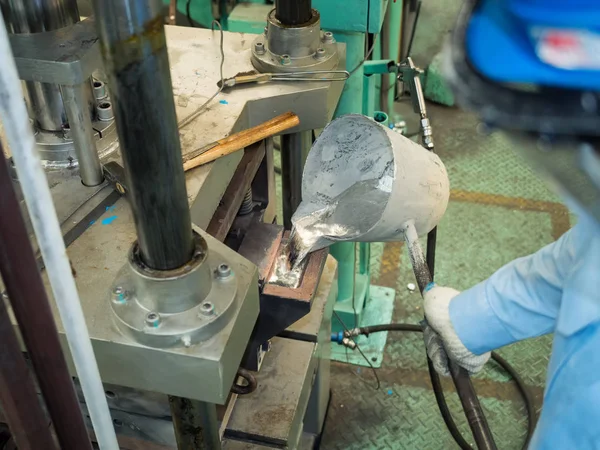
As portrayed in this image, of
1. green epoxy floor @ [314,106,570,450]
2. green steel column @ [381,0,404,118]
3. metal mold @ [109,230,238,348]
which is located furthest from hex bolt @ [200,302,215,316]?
green steel column @ [381,0,404,118]

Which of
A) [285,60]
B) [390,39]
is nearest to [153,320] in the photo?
[285,60]

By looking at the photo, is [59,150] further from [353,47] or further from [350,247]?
[350,247]

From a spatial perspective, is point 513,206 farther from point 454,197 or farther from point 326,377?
point 326,377

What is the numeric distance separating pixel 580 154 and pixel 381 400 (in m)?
1.57

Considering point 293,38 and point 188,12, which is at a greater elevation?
point 293,38

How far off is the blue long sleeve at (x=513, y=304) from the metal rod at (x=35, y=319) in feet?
2.26

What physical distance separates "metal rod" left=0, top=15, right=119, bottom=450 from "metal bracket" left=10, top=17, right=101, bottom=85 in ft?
0.77

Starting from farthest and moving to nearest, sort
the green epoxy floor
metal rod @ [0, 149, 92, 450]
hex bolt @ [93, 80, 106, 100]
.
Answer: the green epoxy floor, hex bolt @ [93, 80, 106, 100], metal rod @ [0, 149, 92, 450]

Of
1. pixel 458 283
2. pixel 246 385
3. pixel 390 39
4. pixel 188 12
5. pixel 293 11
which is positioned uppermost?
pixel 293 11

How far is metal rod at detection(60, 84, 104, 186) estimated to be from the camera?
848 millimetres

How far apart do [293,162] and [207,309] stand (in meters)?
0.66

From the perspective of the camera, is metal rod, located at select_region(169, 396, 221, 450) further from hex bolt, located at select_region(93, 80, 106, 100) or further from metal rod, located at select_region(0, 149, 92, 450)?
hex bolt, located at select_region(93, 80, 106, 100)

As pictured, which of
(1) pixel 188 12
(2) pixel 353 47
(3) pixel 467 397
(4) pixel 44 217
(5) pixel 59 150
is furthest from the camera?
Result: (1) pixel 188 12

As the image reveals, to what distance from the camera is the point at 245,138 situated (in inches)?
40.6
